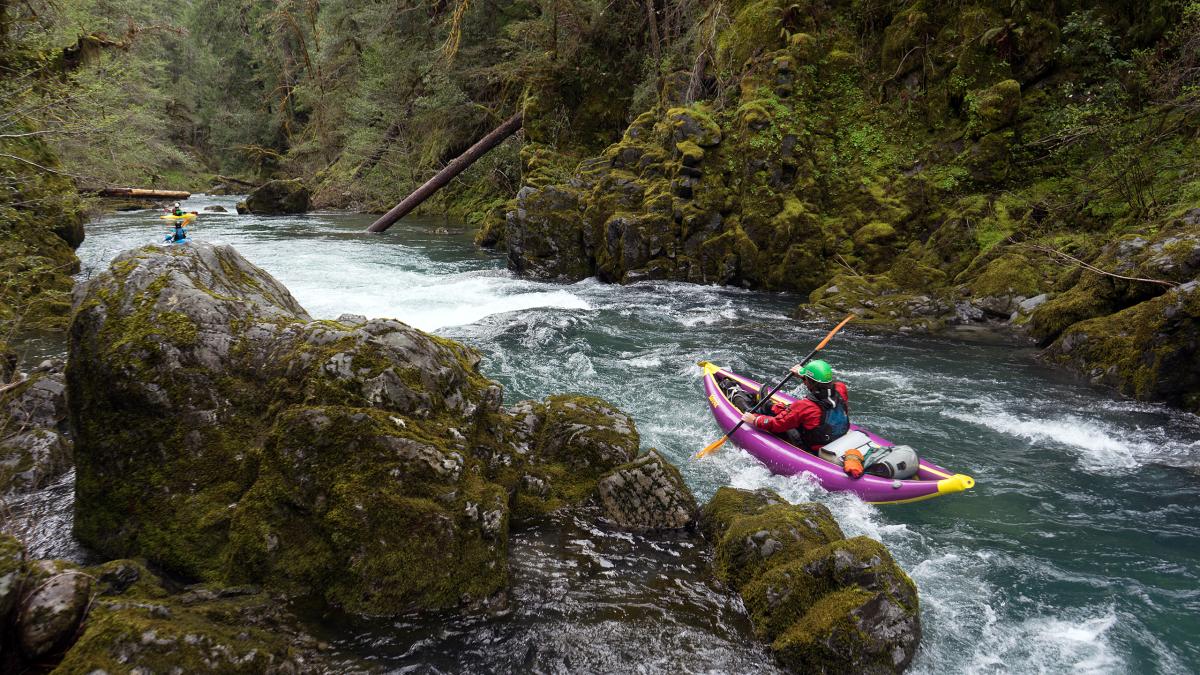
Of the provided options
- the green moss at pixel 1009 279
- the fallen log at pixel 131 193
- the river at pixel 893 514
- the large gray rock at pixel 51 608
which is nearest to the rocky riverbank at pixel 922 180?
the green moss at pixel 1009 279

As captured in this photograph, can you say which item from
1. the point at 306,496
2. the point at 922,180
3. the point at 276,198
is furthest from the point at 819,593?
the point at 276,198

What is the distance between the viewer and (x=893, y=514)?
5879 millimetres

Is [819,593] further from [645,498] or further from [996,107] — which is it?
[996,107]

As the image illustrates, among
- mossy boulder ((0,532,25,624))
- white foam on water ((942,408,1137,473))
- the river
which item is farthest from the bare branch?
mossy boulder ((0,532,25,624))

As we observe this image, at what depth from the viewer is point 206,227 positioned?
22.7 meters

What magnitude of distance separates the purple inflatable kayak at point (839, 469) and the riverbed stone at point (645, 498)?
5.59 ft

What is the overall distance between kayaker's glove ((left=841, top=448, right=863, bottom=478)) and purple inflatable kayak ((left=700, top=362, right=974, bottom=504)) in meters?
0.06

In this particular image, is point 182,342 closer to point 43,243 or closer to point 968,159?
point 43,243

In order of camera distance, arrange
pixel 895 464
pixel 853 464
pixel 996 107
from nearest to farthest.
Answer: pixel 895 464 → pixel 853 464 → pixel 996 107

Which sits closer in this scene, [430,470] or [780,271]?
[430,470]

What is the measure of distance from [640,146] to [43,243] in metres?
12.8

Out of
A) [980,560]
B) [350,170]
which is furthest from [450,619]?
[350,170]

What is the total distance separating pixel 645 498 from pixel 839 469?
2252mm

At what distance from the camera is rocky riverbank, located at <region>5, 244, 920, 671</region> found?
12.5ft
